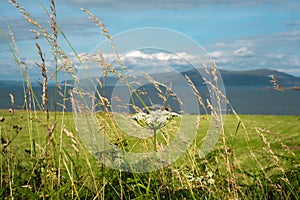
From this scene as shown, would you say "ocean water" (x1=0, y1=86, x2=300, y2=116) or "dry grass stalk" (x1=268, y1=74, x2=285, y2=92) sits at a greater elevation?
"dry grass stalk" (x1=268, y1=74, x2=285, y2=92)

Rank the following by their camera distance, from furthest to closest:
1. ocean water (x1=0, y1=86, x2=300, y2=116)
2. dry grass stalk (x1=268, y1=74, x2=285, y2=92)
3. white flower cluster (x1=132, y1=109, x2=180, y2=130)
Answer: ocean water (x1=0, y1=86, x2=300, y2=116), dry grass stalk (x1=268, y1=74, x2=285, y2=92), white flower cluster (x1=132, y1=109, x2=180, y2=130)

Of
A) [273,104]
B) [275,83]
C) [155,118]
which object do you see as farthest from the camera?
[273,104]

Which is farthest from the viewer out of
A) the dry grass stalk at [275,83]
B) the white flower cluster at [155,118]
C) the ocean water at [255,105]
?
the ocean water at [255,105]

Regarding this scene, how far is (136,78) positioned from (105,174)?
0.61 metres

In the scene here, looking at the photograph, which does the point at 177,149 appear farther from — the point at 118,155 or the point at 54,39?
the point at 54,39

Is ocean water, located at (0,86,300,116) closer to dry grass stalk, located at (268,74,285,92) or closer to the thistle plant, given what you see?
dry grass stalk, located at (268,74,285,92)

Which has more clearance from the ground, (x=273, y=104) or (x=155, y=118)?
(x=155, y=118)

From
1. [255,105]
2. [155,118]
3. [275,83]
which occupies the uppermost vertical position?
[275,83]

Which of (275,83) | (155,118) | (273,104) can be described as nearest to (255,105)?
(273,104)

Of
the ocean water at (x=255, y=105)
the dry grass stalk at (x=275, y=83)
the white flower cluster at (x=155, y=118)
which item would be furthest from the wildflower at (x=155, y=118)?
the dry grass stalk at (x=275, y=83)

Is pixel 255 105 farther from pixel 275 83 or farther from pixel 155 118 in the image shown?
pixel 155 118

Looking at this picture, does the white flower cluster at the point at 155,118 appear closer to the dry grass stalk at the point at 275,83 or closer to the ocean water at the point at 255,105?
the ocean water at the point at 255,105

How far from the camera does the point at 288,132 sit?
351 inches

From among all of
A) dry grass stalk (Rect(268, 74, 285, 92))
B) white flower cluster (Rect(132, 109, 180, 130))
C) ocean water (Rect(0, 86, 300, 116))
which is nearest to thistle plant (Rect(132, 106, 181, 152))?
white flower cluster (Rect(132, 109, 180, 130))
